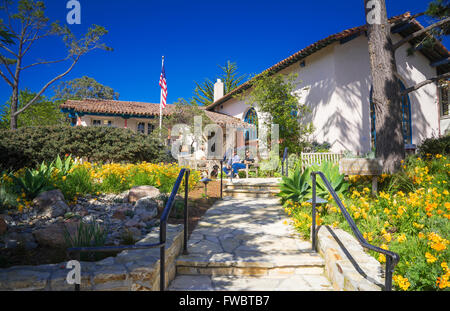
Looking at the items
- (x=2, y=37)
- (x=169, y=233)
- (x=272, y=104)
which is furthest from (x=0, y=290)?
(x=272, y=104)

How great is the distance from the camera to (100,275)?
1.90 meters

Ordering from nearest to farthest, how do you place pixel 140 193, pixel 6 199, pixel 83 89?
1. pixel 6 199
2. pixel 140 193
3. pixel 83 89

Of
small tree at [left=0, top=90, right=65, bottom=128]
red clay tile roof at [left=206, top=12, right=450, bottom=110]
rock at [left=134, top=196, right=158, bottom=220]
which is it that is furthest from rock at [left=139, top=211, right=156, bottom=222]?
small tree at [left=0, top=90, right=65, bottom=128]

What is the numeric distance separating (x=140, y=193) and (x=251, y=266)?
2668 millimetres

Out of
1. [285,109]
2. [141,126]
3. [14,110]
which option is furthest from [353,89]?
[14,110]

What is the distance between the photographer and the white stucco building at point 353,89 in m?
9.18

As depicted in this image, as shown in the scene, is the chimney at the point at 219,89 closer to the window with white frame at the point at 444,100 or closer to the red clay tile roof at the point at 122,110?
the red clay tile roof at the point at 122,110

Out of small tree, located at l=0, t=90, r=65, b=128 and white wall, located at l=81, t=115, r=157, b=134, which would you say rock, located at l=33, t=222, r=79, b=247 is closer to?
white wall, located at l=81, t=115, r=157, b=134

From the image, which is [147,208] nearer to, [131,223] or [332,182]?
[131,223]

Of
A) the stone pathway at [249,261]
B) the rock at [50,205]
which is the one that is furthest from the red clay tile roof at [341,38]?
the rock at [50,205]

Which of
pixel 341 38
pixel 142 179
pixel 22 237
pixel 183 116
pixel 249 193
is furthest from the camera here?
pixel 183 116

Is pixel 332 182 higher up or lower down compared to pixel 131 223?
higher up
